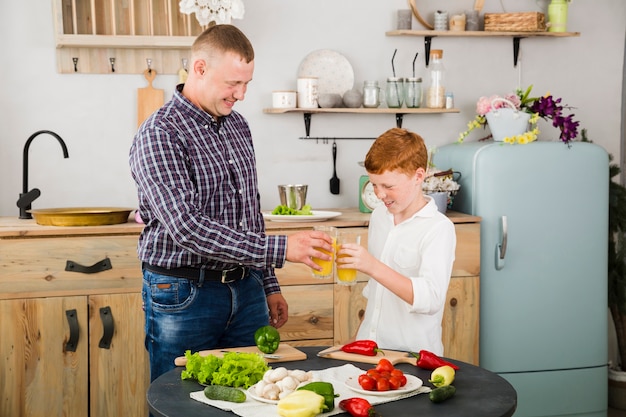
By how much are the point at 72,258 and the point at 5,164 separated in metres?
0.77

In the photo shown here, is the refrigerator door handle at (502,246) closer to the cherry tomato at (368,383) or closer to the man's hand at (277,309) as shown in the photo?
the man's hand at (277,309)

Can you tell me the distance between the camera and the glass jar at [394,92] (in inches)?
160

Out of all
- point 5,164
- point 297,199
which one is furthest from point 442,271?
point 5,164

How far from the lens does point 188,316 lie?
2432 mm

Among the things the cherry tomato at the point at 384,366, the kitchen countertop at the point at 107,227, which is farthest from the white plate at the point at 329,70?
the cherry tomato at the point at 384,366

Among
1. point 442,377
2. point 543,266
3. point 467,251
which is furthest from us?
point 543,266

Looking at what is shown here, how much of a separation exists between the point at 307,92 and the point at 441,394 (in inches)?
93.3

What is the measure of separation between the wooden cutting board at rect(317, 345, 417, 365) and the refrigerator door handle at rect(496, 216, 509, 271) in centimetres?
169

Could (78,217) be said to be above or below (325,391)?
above

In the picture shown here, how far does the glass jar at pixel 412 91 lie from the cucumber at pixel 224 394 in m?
2.52

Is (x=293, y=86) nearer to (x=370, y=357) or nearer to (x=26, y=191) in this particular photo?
(x=26, y=191)

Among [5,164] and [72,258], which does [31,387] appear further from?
[5,164]

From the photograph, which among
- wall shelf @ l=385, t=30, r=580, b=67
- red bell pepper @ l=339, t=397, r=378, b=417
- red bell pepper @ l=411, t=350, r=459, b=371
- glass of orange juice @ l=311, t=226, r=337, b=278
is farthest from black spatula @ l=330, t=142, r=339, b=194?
red bell pepper @ l=339, t=397, r=378, b=417

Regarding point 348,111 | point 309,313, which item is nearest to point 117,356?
point 309,313
